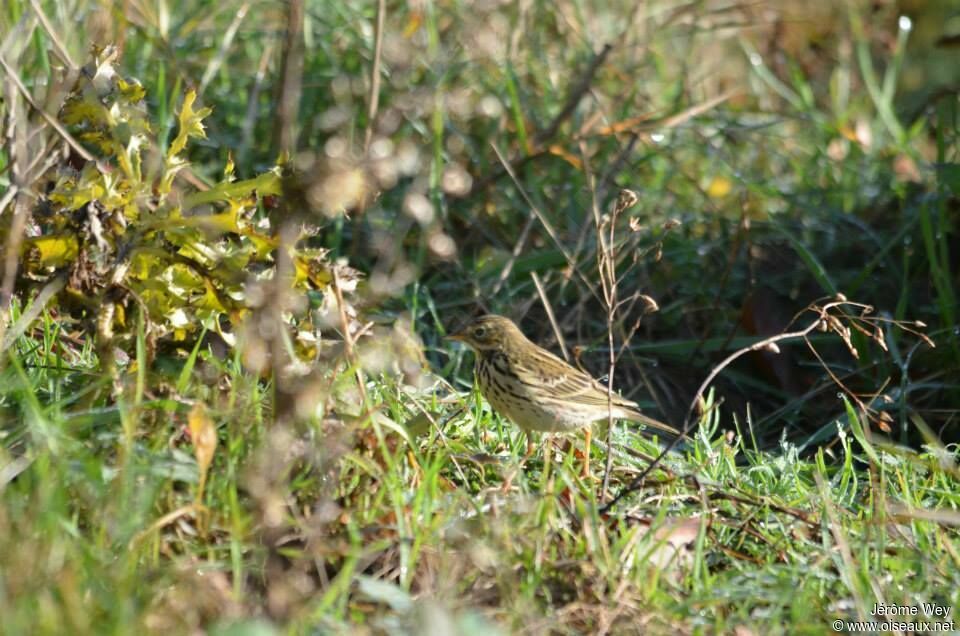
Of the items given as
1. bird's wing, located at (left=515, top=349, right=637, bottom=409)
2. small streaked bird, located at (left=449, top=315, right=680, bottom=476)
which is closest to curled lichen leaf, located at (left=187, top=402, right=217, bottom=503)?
small streaked bird, located at (left=449, top=315, right=680, bottom=476)

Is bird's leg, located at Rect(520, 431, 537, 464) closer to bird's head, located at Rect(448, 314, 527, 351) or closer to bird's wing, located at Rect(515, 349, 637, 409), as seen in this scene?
bird's wing, located at Rect(515, 349, 637, 409)

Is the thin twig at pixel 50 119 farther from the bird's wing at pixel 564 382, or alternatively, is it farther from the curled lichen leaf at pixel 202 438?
the bird's wing at pixel 564 382

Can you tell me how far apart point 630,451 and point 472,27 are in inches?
134

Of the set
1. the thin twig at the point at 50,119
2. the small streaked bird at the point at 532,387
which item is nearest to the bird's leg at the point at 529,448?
the small streaked bird at the point at 532,387

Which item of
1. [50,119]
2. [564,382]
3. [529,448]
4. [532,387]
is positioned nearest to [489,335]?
[564,382]

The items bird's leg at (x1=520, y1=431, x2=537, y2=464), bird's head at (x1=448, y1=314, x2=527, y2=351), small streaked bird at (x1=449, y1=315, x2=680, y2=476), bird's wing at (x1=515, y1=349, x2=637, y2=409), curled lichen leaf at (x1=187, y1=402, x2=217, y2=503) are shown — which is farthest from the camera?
bird's head at (x1=448, y1=314, x2=527, y2=351)

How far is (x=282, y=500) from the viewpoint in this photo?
10.5 ft

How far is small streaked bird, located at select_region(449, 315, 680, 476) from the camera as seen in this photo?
4.49 metres

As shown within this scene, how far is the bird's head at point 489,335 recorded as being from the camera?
16.5 feet

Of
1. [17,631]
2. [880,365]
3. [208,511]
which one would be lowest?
[880,365]

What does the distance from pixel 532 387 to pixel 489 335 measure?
1.85ft

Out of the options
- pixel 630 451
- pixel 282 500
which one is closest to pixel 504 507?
pixel 282 500

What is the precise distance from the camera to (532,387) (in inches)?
179

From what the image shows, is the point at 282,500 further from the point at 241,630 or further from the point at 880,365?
the point at 880,365
